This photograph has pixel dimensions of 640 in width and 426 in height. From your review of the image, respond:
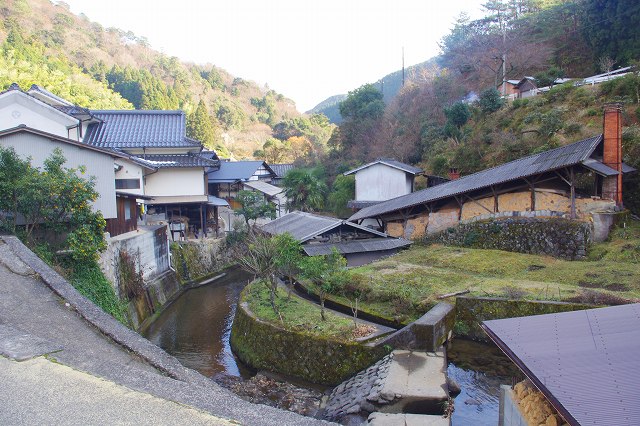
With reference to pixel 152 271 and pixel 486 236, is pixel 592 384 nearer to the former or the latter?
pixel 486 236

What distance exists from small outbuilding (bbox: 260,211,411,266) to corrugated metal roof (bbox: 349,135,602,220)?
3376 mm

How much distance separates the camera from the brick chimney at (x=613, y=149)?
796 inches

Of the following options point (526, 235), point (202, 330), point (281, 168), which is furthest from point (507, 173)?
point (281, 168)

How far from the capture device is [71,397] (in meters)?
5.72

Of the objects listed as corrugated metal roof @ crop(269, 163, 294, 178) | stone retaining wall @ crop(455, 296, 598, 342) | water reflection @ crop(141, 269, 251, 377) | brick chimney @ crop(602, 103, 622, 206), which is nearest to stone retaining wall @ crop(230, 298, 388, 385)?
water reflection @ crop(141, 269, 251, 377)

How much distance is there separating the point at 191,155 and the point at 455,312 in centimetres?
2419

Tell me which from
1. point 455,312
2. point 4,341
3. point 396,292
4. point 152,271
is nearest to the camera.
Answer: point 4,341

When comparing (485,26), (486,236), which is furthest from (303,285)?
(485,26)

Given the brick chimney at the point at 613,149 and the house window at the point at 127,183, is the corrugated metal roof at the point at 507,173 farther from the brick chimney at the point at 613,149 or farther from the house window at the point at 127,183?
the house window at the point at 127,183

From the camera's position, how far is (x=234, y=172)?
137ft

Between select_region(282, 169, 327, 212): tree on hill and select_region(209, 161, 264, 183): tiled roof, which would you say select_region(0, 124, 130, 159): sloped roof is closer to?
select_region(282, 169, 327, 212): tree on hill

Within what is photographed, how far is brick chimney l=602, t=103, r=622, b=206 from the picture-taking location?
20219 millimetres

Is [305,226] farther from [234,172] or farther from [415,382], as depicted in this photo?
[234,172]

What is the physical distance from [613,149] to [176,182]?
1028 inches
